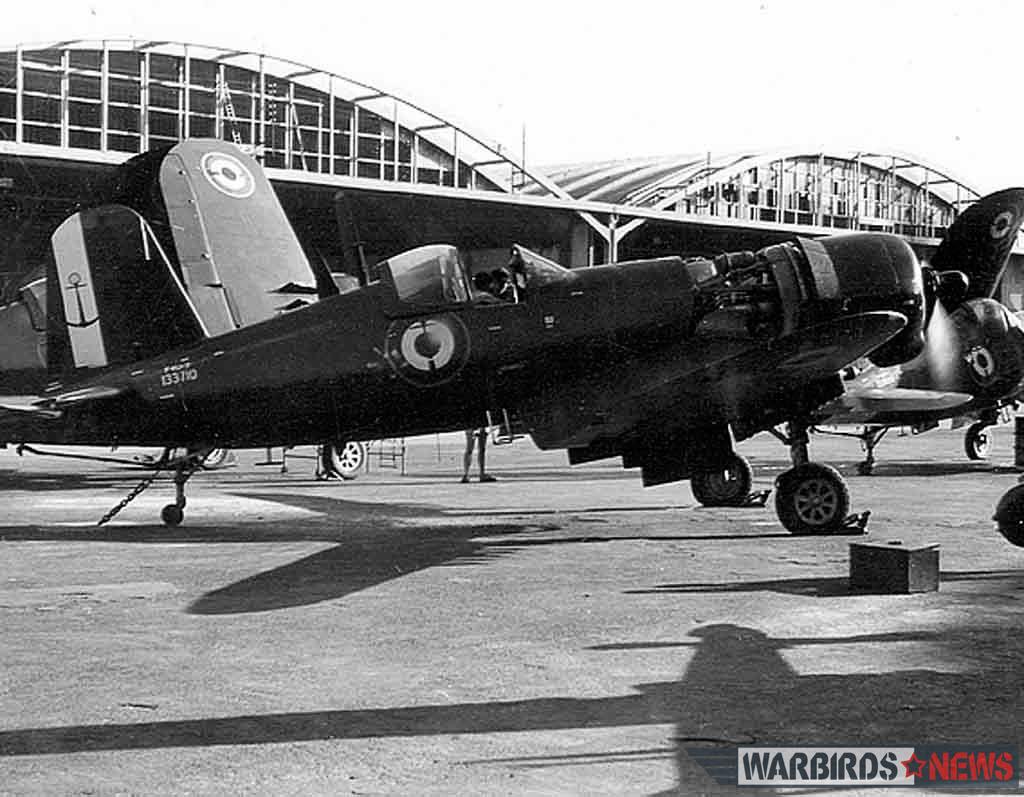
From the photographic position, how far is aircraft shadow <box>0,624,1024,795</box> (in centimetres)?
525

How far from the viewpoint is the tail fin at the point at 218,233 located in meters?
17.2

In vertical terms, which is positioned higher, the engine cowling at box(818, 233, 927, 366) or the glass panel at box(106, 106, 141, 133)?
the glass panel at box(106, 106, 141, 133)

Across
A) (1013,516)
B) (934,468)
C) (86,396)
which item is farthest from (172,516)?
(934,468)

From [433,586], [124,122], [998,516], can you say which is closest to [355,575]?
[433,586]

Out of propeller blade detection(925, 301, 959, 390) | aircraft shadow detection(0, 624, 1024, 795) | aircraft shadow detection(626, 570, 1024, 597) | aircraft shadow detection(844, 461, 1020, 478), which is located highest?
propeller blade detection(925, 301, 959, 390)

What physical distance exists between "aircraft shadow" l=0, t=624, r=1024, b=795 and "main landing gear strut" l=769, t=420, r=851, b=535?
6.07m

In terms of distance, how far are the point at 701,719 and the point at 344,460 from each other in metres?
17.1

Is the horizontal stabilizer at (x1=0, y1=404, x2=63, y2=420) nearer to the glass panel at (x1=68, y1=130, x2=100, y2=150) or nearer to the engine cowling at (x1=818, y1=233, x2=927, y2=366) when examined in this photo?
the engine cowling at (x1=818, y1=233, x2=927, y2=366)

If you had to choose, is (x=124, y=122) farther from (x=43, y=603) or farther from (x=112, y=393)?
(x=43, y=603)

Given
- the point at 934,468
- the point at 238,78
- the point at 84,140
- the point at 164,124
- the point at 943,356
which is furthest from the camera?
the point at 84,140

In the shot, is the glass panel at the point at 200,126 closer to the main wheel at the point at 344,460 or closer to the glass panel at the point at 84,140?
the glass panel at the point at 84,140

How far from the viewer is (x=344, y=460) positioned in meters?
22.3

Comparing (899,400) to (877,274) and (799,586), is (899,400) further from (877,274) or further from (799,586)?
(799,586)

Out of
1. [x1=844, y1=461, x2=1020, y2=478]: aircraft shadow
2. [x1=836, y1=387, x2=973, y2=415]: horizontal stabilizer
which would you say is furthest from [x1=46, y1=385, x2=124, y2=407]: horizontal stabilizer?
[x1=844, y1=461, x2=1020, y2=478]: aircraft shadow
